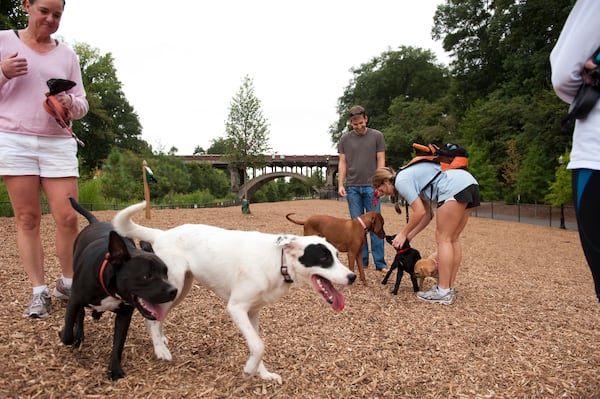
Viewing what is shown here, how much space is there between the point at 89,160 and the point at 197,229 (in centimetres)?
4020

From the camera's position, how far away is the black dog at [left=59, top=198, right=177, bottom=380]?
237 cm

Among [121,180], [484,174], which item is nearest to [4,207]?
[121,180]

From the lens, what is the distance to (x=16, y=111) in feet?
10.1

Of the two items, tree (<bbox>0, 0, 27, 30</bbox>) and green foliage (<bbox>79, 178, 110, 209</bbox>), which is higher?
tree (<bbox>0, 0, 27, 30</bbox>)

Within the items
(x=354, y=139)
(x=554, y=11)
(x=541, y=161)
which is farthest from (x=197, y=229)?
(x=554, y=11)

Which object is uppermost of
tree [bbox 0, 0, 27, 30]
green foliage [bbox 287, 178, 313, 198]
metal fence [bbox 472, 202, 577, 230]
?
tree [bbox 0, 0, 27, 30]

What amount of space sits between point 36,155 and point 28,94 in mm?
473

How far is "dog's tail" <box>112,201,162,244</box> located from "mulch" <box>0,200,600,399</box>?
0.85 metres

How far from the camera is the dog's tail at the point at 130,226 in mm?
2709

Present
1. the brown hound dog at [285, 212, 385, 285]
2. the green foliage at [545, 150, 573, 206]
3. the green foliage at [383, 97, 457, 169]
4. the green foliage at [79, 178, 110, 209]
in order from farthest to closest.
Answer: the green foliage at [383, 97, 457, 169] → the green foliage at [79, 178, 110, 209] → the green foliage at [545, 150, 573, 206] → the brown hound dog at [285, 212, 385, 285]

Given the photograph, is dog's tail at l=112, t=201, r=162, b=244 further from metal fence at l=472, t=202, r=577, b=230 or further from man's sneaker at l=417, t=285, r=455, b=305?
metal fence at l=472, t=202, r=577, b=230

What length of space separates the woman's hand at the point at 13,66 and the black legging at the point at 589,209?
345 centimetres

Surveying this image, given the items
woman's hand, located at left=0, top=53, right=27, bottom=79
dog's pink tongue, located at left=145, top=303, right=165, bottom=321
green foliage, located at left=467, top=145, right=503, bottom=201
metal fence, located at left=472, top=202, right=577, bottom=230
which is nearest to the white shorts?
woman's hand, located at left=0, top=53, right=27, bottom=79

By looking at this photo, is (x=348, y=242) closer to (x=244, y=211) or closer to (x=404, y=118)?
(x=244, y=211)
